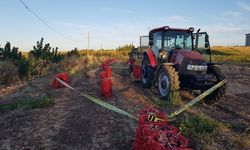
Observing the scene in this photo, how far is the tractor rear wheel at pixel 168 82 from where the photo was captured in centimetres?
1006

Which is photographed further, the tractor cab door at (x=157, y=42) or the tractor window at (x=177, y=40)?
the tractor cab door at (x=157, y=42)

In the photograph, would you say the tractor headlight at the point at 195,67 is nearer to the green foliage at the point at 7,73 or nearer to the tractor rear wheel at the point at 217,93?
the tractor rear wheel at the point at 217,93

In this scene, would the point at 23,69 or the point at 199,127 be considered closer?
the point at 199,127

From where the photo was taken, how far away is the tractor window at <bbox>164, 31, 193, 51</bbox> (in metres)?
12.0

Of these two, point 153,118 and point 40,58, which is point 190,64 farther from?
point 40,58

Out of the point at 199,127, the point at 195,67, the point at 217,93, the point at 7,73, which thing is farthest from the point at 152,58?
the point at 7,73

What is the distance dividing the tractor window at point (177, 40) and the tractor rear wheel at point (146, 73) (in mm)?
1163

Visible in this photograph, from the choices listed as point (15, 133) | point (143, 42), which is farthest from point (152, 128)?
point (143, 42)

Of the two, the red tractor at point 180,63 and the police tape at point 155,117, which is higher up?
the red tractor at point 180,63

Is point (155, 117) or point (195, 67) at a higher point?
point (195, 67)

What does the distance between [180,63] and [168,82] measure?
83 centimetres

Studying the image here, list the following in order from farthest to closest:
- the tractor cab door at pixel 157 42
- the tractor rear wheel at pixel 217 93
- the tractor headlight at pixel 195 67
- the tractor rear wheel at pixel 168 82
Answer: the tractor cab door at pixel 157 42
the tractor headlight at pixel 195 67
the tractor rear wheel at pixel 217 93
the tractor rear wheel at pixel 168 82

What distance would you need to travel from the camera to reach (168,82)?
34.0 ft

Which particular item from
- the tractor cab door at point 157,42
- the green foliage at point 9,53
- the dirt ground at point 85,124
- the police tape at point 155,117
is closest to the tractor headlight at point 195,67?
the police tape at point 155,117
